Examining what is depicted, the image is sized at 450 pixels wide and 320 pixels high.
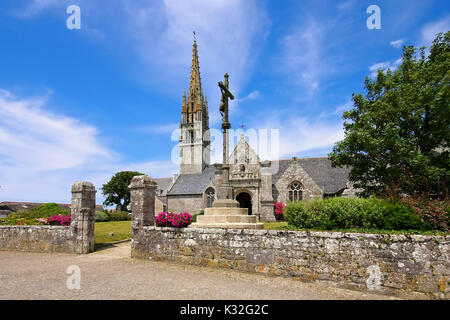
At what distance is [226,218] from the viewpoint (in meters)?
8.13

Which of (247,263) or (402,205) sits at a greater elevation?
(402,205)

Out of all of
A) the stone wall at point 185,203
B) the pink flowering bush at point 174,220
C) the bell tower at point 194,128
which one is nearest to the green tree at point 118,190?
the bell tower at point 194,128

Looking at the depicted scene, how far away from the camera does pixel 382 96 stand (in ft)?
49.3

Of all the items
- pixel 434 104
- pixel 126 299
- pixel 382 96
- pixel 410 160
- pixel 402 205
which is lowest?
pixel 126 299

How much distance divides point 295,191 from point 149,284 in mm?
22256

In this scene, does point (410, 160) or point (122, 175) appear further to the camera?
point (122, 175)

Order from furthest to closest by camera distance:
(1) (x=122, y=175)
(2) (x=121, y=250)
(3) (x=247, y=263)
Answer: (1) (x=122, y=175)
(2) (x=121, y=250)
(3) (x=247, y=263)

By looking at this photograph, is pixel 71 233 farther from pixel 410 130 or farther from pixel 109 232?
pixel 410 130

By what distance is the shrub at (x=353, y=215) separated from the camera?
7.19 meters

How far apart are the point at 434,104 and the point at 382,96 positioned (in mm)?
2892

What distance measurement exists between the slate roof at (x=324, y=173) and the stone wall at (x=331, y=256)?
21.0 metres

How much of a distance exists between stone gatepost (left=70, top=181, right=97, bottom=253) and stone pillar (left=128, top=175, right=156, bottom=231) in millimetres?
2416
